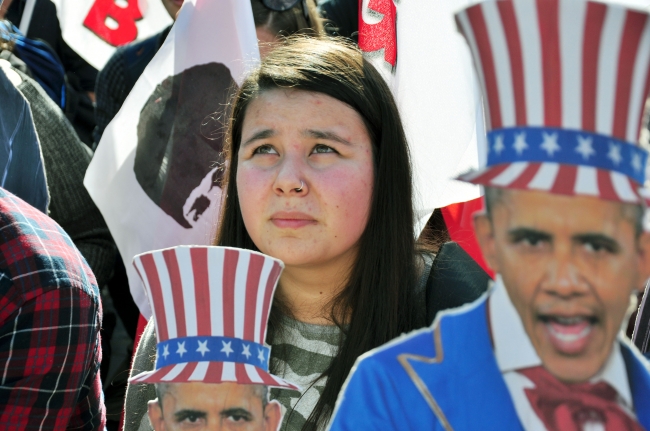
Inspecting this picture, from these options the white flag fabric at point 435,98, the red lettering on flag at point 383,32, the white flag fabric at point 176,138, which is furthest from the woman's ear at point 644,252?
the white flag fabric at point 176,138

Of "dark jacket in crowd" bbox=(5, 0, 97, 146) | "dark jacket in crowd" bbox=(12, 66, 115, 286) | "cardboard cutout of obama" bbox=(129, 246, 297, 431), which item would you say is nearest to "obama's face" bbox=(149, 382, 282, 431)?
"cardboard cutout of obama" bbox=(129, 246, 297, 431)

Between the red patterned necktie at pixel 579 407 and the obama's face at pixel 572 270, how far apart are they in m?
0.01

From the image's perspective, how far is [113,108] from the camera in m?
2.85

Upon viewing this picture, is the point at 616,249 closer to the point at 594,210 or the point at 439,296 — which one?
the point at 594,210

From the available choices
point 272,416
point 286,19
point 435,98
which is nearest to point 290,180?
point 272,416

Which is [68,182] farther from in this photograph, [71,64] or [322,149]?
[322,149]

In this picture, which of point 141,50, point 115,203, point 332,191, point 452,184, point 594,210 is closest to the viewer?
point 594,210

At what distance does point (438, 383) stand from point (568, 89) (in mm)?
333

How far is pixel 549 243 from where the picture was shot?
89 centimetres

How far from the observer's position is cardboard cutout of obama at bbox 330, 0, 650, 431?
0.85 meters

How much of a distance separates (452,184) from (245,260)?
3.01 feet

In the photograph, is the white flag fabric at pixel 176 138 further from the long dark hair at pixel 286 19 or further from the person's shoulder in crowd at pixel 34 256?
the person's shoulder in crowd at pixel 34 256

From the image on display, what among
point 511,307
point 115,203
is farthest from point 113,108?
point 511,307

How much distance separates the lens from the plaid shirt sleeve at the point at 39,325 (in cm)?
158
